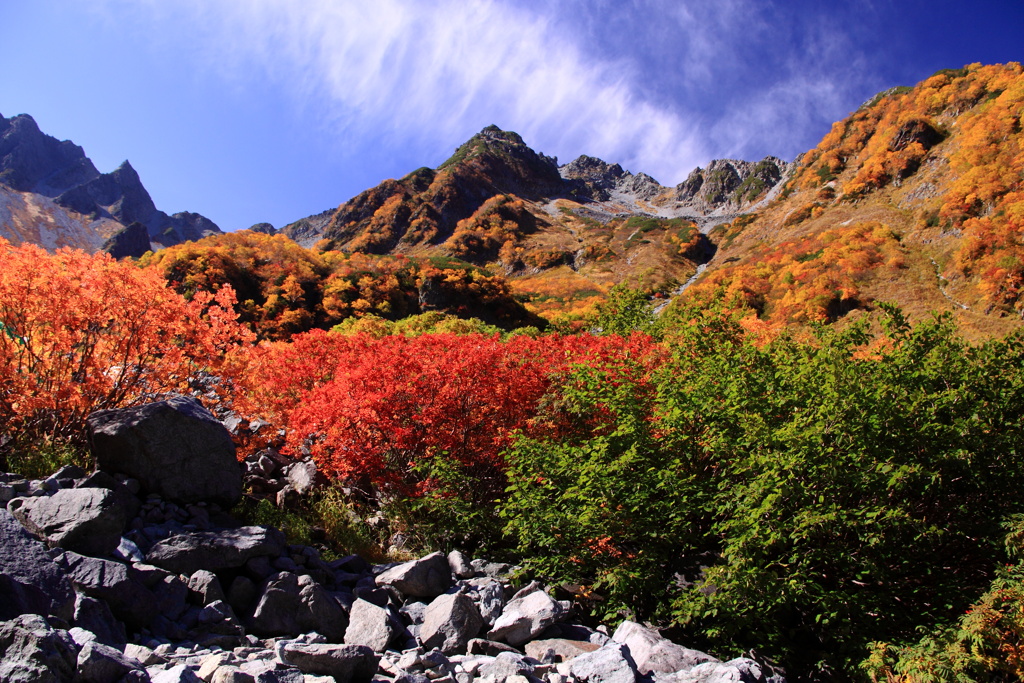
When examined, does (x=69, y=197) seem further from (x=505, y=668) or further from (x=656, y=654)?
(x=656, y=654)

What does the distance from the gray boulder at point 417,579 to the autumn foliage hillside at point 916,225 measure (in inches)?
554

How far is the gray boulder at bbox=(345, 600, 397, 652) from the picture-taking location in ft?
20.1

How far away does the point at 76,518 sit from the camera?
5676 mm

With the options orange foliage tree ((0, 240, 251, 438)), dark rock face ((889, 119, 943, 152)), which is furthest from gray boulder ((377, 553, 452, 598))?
dark rock face ((889, 119, 943, 152))

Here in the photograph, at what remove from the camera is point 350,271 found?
37.6 metres

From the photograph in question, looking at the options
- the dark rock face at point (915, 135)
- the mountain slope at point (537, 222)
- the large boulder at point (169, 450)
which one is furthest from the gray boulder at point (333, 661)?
the dark rock face at point (915, 135)

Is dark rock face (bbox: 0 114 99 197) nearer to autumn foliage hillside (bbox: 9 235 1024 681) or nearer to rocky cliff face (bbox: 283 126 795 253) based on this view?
rocky cliff face (bbox: 283 126 795 253)

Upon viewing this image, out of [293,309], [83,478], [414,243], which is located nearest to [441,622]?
[83,478]

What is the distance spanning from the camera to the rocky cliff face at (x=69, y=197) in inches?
4774

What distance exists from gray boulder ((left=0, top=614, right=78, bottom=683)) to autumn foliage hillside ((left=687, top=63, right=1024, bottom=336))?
18088 millimetres

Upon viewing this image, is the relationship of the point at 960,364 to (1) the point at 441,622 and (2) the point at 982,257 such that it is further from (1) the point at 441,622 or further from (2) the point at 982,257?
(2) the point at 982,257

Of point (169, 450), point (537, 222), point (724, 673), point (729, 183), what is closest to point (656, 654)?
point (724, 673)

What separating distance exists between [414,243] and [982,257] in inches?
2922

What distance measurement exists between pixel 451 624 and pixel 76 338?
332 inches
